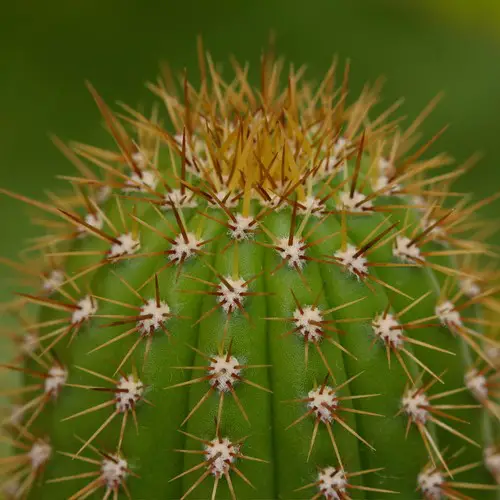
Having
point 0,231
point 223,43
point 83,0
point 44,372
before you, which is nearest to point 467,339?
point 44,372

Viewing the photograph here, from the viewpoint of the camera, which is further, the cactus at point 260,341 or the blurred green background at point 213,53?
the blurred green background at point 213,53

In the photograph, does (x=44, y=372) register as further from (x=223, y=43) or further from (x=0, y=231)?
(x=223, y=43)

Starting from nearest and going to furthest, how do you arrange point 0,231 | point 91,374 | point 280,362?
1. point 280,362
2. point 91,374
3. point 0,231

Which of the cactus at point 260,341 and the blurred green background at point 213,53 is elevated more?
the blurred green background at point 213,53

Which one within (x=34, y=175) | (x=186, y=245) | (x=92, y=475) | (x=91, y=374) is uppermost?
(x=34, y=175)

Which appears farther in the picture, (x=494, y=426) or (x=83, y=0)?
(x=83, y=0)

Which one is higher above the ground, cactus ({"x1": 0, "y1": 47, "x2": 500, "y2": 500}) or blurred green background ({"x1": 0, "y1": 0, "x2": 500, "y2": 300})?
blurred green background ({"x1": 0, "y1": 0, "x2": 500, "y2": 300})
